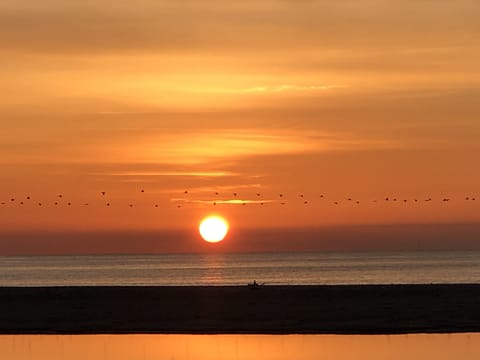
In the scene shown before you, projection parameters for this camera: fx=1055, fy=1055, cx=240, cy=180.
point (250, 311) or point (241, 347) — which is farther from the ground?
point (250, 311)

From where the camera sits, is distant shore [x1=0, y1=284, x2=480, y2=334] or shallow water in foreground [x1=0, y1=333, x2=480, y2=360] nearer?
shallow water in foreground [x1=0, y1=333, x2=480, y2=360]

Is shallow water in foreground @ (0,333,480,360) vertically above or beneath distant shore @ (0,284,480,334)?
beneath

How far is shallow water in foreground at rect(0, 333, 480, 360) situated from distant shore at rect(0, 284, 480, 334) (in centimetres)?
282

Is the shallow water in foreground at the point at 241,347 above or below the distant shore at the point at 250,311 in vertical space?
below

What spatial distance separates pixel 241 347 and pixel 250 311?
1574cm

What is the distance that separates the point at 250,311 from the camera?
52.5m

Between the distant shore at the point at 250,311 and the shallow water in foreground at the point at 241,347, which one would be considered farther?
the distant shore at the point at 250,311

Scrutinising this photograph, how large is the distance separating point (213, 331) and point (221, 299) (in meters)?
15.9

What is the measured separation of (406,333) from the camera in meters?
42.2

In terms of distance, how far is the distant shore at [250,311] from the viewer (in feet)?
149

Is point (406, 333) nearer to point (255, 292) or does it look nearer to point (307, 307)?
point (307, 307)

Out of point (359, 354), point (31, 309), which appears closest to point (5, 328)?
point (31, 309)

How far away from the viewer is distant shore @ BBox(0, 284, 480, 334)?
1794 inches

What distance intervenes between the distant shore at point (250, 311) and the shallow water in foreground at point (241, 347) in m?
2.82
